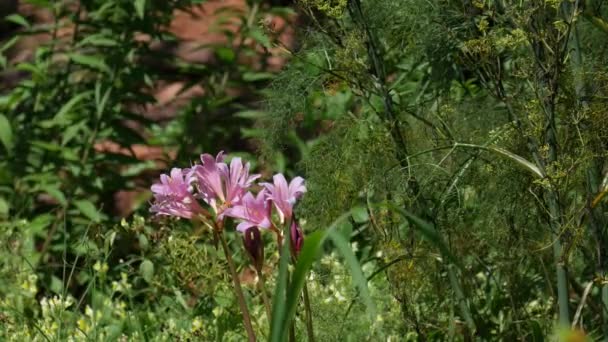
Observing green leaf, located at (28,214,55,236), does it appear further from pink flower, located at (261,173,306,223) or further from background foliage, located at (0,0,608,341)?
pink flower, located at (261,173,306,223)

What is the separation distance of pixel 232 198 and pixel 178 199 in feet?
0.41

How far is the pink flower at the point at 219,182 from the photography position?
2832 mm

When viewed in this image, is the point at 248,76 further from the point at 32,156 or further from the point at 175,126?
the point at 32,156

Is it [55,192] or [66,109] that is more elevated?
[66,109]

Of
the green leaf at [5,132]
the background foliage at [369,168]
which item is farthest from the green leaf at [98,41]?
the green leaf at [5,132]

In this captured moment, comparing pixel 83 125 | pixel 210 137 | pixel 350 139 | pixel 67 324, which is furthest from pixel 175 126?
pixel 350 139

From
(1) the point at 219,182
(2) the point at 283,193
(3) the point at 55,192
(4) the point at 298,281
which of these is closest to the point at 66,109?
(3) the point at 55,192

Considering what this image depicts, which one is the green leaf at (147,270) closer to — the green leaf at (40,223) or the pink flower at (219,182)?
the green leaf at (40,223)

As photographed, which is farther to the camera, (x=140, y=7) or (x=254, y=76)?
(x=254, y=76)

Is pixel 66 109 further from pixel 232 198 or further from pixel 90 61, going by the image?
pixel 232 198

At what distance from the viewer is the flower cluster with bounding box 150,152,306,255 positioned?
274 cm

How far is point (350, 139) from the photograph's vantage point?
3.57 metres

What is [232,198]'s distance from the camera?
285 centimetres

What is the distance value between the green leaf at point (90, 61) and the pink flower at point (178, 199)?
3.06 meters
